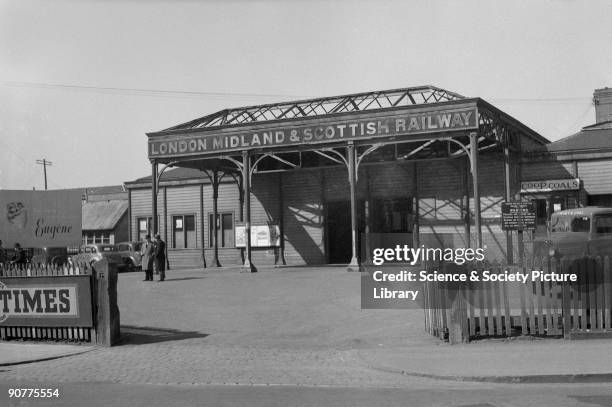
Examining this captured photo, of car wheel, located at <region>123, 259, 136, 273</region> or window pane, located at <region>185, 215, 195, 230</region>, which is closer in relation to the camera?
window pane, located at <region>185, 215, 195, 230</region>

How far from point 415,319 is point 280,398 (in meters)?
5.80

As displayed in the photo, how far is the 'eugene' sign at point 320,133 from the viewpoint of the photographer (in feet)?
70.9

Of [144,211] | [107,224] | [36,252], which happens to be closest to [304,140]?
[144,211]

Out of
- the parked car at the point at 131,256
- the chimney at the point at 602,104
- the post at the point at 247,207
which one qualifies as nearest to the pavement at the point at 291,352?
the post at the point at 247,207

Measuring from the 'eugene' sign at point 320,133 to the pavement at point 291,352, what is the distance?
26.1 ft

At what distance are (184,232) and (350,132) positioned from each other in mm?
12263

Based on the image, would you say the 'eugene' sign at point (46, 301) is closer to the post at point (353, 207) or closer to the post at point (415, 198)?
the post at point (353, 207)

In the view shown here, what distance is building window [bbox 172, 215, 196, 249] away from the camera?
3216 centimetres

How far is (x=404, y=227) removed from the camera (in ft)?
89.6

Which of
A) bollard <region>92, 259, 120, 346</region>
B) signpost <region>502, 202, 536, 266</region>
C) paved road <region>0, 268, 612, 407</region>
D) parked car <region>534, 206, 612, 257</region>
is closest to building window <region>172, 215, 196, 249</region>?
paved road <region>0, 268, 612, 407</region>

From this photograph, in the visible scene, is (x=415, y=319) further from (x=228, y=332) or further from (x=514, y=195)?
(x=514, y=195)

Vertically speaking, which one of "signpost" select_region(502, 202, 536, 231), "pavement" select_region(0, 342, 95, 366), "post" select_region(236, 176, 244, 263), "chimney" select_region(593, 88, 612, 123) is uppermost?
"chimney" select_region(593, 88, 612, 123)

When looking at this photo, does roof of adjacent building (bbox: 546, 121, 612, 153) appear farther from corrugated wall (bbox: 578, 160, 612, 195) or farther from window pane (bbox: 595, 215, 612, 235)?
window pane (bbox: 595, 215, 612, 235)

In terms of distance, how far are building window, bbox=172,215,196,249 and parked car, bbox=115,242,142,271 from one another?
2.12m
